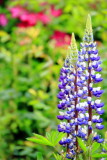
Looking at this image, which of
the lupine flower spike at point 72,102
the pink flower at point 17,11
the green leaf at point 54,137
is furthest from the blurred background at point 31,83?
the green leaf at point 54,137

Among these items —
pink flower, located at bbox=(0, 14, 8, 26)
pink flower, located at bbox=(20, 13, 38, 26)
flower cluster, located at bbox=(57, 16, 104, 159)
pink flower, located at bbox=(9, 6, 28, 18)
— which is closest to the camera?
flower cluster, located at bbox=(57, 16, 104, 159)

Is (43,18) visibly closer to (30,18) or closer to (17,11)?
(30,18)

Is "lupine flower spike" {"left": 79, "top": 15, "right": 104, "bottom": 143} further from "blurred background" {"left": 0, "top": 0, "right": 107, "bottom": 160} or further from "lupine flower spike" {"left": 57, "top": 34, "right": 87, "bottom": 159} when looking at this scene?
"blurred background" {"left": 0, "top": 0, "right": 107, "bottom": 160}

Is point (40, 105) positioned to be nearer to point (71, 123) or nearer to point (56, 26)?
point (71, 123)

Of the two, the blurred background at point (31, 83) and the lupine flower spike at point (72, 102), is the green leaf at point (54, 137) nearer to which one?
the lupine flower spike at point (72, 102)

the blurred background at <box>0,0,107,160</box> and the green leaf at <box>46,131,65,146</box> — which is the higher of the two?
the blurred background at <box>0,0,107,160</box>

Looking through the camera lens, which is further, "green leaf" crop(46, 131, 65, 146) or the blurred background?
the blurred background

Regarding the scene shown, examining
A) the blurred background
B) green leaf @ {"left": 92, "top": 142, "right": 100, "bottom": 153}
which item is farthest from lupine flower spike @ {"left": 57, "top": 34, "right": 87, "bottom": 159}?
the blurred background

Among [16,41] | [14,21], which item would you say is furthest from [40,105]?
[14,21]

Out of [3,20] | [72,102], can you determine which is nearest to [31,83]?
[3,20]
